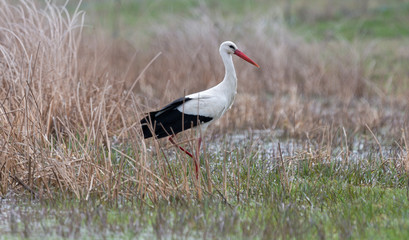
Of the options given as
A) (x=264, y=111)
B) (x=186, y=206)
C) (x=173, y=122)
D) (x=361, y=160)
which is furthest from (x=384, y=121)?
(x=186, y=206)

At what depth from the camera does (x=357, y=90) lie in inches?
411

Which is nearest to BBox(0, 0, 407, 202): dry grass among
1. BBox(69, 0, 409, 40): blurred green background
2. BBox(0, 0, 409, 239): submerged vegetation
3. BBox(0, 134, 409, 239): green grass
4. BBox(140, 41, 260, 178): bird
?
BBox(0, 0, 409, 239): submerged vegetation

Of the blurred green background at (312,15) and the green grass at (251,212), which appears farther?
the blurred green background at (312,15)

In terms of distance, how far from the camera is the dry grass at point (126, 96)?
14.8 feet

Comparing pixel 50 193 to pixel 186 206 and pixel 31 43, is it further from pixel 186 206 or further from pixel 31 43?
pixel 31 43

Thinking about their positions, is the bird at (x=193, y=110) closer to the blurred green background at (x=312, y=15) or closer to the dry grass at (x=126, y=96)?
the dry grass at (x=126, y=96)

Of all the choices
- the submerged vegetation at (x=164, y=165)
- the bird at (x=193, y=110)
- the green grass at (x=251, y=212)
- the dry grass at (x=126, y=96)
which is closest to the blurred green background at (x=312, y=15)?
the dry grass at (x=126, y=96)

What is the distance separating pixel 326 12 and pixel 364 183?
1895 cm

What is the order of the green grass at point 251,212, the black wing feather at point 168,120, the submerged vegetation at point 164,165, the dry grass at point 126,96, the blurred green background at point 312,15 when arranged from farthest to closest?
the blurred green background at point 312,15 → the black wing feather at point 168,120 → the dry grass at point 126,96 → the submerged vegetation at point 164,165 → the green grass at point 251,212

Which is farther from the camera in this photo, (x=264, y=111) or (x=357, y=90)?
(x=357, y=90)

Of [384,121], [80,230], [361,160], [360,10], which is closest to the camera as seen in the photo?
[80,230]

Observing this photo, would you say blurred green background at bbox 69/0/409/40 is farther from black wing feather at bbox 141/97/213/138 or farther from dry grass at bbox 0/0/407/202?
black wing feather at bbox 141/97/213/138

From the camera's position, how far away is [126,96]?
5.96m

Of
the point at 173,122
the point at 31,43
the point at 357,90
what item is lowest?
the point at 357,90
